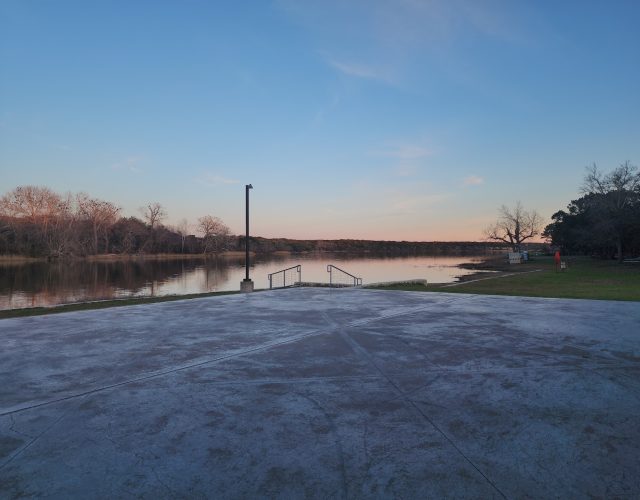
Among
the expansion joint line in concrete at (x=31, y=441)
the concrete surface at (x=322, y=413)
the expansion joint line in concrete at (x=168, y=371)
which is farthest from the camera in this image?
the expansion joint line in concrete at (x=168, y=371)

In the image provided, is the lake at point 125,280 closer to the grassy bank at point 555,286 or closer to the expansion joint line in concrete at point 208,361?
the grassy bank at point 555,286

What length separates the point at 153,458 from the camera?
2.67 meters

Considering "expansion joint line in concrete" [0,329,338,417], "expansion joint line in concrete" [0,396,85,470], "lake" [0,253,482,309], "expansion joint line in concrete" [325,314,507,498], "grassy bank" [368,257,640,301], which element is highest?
"expansion joint line in concrete" [0,329,338,417]

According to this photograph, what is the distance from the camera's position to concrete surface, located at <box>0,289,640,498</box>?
243 centimetres

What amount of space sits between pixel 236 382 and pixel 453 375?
7.58ft

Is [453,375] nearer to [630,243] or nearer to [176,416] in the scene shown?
[176,416]

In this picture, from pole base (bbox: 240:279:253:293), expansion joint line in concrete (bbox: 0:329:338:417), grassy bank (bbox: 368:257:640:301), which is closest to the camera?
expansion joint line in concrete (bbox: 0:329:338:417)

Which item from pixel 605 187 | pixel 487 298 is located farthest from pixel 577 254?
pixel 487 298

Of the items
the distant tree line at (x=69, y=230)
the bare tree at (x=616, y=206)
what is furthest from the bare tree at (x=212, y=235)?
the bare tree at (x=616, y=206)

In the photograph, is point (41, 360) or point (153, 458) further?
point (41, 360)

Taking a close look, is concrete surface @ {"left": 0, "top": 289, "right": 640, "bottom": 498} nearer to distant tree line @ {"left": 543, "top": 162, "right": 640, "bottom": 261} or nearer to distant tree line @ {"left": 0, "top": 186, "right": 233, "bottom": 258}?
distant tree line @ {"left": 543, "top": 162, "right": 640, "bottom": 261}

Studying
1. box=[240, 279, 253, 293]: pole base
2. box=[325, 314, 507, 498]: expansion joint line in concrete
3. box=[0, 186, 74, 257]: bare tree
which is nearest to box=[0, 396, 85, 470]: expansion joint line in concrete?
box=[325, 314, 507, 498]: expansion joint line in concrete

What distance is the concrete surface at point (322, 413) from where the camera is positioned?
243 cm

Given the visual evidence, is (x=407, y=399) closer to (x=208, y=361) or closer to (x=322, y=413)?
(x=322, y=413)
